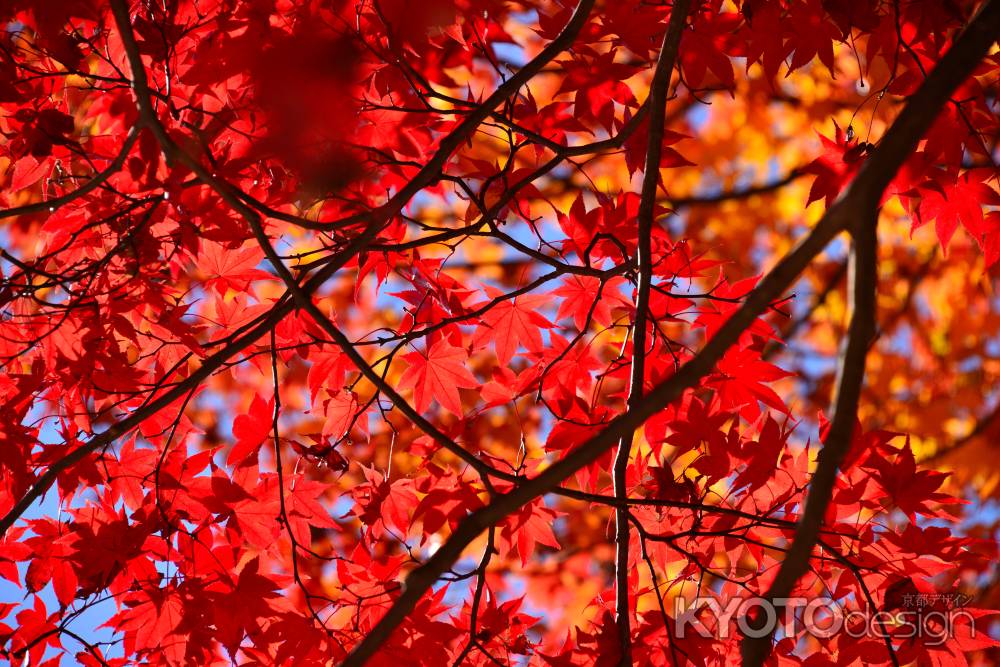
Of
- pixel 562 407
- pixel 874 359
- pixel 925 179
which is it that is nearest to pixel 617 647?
pixel 562 407

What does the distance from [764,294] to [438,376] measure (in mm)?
1065

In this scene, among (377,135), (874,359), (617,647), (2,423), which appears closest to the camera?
(617,647)

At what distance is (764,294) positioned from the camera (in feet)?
3.36

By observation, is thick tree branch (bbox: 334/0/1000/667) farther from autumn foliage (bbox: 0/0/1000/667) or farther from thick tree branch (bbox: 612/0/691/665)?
thick tree branch (bbox: 612/0/691/665)

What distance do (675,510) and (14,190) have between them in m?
1.65

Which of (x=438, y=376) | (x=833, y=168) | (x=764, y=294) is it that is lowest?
(x=764, y=294)

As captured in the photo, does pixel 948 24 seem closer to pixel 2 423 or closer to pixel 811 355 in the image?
pixel 2 423

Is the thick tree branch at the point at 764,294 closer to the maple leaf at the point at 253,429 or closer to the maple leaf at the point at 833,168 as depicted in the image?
the maple leaf at the point at 833,168

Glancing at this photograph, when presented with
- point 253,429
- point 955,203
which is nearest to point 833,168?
point 955,203

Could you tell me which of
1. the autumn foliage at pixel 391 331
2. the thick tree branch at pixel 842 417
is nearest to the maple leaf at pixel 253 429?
the autumn foliage at pixel 391 331

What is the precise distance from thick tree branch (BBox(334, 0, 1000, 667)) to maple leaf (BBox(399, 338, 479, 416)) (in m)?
0.85

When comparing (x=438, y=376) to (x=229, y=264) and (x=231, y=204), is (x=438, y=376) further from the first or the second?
(x=231, y=204)

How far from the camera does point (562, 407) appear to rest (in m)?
1.81

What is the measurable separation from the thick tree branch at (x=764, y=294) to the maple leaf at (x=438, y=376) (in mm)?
853
